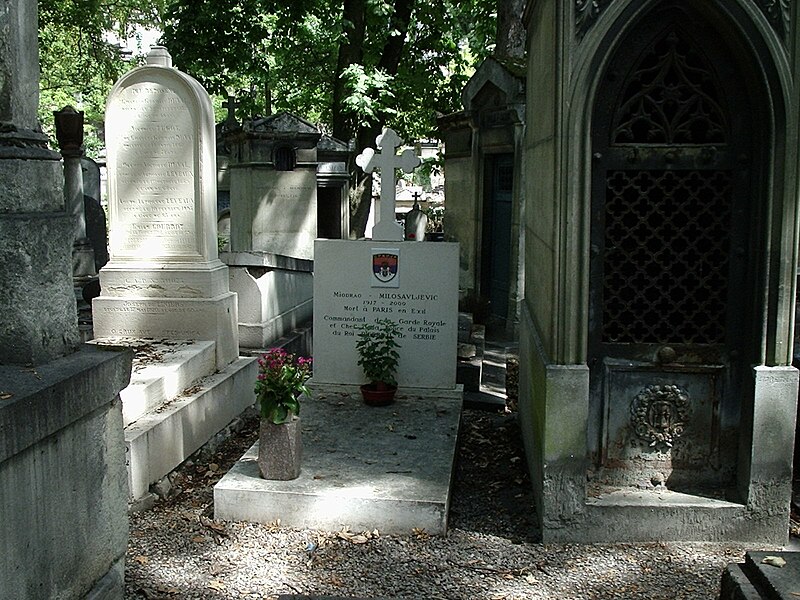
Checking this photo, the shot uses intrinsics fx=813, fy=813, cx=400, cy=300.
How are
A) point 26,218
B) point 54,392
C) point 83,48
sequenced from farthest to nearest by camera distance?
point 83,48, point 26,218, point 54,392

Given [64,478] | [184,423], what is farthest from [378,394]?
[64,478]

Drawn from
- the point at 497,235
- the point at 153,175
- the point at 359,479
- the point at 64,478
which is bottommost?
the point at 359,479

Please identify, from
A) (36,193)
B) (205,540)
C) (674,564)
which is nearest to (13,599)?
(36,193)

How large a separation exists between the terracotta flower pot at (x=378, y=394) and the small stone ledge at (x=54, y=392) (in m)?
3.67

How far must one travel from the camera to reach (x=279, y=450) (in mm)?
5074

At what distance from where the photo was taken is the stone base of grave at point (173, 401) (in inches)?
214

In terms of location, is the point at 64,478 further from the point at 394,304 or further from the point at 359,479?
the point at 394,304

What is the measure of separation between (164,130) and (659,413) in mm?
5032

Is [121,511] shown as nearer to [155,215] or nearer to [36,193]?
[36,193]

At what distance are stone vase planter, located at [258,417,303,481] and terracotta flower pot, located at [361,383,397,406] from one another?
5.79ft

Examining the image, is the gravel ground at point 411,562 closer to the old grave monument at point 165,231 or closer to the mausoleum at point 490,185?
the old grave monument at point 165,231

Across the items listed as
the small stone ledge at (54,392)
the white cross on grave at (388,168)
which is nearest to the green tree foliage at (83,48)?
the white cross on grave at (388,168)

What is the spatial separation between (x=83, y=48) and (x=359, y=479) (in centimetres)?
2102

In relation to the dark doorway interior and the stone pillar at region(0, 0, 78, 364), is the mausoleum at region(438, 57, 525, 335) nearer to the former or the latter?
the dark doorway interior
